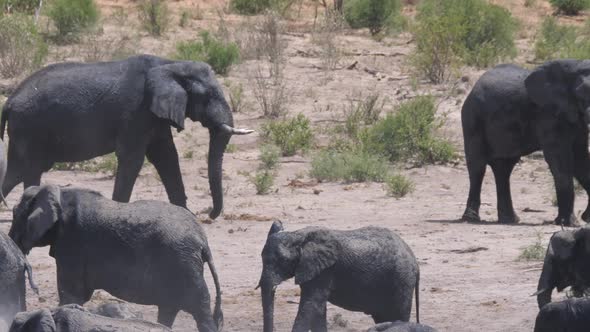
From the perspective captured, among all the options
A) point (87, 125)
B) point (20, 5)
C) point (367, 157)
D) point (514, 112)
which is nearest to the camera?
point (87, 125)

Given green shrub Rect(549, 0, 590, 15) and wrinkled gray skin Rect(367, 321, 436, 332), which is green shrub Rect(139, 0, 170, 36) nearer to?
green shrub Rect(549, 0, 590, 15)

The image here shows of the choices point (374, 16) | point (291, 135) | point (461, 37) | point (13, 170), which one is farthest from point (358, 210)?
point (374, 16)

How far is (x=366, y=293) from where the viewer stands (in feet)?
30.4

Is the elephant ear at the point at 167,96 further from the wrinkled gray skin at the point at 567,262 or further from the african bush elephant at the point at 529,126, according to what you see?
the wrinkled gray skin at the point at 567,262

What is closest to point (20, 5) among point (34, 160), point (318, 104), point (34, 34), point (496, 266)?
point (34, 34)

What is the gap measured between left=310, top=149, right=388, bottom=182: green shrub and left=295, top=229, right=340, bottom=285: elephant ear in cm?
664

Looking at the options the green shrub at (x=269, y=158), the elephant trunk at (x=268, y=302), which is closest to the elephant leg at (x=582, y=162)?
the green shrub at (x=269, y=158)

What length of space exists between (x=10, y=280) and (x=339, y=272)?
71.0 inches

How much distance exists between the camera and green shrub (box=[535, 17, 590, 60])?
66.8ft

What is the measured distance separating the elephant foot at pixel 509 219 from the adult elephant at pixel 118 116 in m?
2.54

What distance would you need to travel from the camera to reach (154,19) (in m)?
22.8

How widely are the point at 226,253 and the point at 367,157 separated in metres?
3.97

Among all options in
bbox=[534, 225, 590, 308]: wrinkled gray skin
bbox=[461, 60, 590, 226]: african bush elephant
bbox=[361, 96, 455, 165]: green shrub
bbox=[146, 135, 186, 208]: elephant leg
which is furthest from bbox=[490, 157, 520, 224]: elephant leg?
bbox=[534, 225, 590, 308]: wrinkled gray skin

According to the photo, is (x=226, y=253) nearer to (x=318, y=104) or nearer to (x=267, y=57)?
(x=318, y=104)
